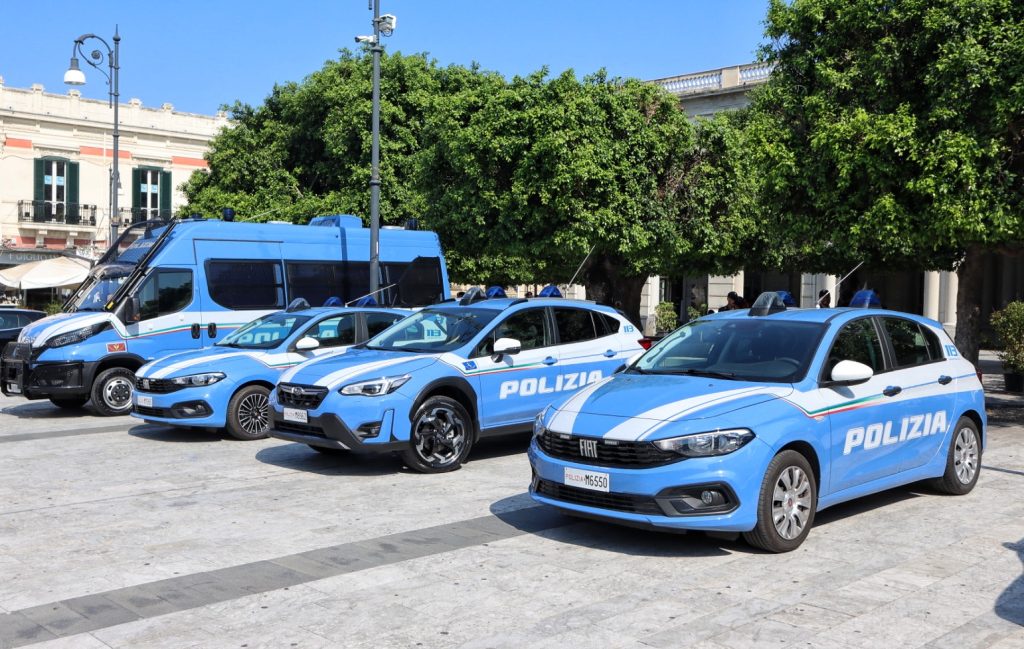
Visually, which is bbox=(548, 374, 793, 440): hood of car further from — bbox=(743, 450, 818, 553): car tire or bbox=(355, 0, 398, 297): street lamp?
bbox=(355, 0, 398, 297): street lamp

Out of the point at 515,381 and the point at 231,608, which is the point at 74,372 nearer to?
the point at 515,381

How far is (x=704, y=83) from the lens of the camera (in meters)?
35.7

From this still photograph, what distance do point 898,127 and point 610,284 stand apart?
35.3 ft

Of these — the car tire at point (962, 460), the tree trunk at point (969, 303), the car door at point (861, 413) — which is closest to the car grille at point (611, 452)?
the car door at point (861, 413)

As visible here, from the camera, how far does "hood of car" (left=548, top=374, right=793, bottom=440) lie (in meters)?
6.23

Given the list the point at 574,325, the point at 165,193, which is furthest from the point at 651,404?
the point at 165,193

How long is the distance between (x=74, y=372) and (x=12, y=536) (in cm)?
689

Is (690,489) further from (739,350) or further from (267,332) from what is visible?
(267,332)

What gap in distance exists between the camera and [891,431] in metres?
7.23

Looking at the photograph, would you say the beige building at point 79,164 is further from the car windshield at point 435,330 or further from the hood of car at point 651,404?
the hood of car at point 651,404

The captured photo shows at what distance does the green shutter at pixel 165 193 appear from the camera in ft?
141

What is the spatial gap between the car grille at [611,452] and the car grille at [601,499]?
0.61 ft

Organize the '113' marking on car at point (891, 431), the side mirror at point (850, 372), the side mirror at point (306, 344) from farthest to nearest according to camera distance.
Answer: the side mirror at point (306, 344) < the '113' marking on car at point (891, 431) < the side mirror at point (850, 372)

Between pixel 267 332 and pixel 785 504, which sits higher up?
pixel 267 332
